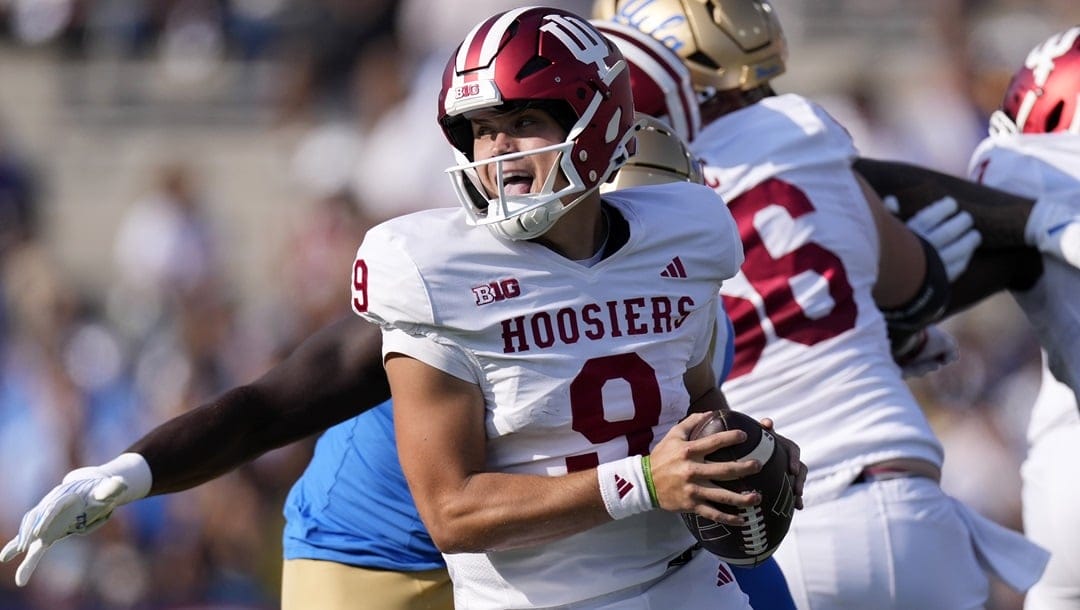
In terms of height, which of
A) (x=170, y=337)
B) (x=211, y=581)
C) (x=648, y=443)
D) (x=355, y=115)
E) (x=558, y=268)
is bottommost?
(x=211, y=581)

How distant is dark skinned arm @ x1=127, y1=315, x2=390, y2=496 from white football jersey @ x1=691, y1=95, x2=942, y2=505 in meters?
1.16

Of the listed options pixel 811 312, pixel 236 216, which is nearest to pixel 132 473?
pixel 811 312

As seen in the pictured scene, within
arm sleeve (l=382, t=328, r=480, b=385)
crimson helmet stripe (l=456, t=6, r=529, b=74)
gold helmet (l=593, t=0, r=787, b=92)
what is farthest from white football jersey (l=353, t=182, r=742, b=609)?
gold helmet (l=593, t=0, r=787, b=92)

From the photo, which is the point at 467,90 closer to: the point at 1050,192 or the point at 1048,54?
the point at 1050,192

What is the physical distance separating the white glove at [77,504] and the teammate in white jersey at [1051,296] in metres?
2.51

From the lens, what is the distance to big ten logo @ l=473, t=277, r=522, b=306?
303cm

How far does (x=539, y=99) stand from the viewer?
3.16 m

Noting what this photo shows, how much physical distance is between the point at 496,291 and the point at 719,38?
1745 mm

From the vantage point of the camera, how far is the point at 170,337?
917 centimetres

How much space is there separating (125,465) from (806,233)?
179 cm

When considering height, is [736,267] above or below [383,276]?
below

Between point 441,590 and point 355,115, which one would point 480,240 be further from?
point 355,115

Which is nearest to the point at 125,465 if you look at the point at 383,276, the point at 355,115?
the point at 383,276

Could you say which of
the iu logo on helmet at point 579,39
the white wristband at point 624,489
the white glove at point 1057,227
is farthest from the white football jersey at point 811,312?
the white wristband at point 624,489
